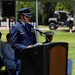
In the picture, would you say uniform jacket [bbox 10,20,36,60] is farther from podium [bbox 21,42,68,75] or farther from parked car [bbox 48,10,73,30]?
parked car [bbox 48,10,73,30]

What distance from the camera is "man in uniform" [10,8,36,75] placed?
5.94 metres

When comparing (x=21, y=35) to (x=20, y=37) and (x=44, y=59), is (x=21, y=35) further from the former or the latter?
(x=44, y=59)

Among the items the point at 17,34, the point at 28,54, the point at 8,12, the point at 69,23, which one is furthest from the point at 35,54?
the point at 69,23

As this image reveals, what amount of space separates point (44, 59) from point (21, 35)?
59 cm

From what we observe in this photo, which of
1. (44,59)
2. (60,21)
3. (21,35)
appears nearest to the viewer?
(44,59)

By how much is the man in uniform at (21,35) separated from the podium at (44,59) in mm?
207

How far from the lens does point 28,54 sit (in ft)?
18.6

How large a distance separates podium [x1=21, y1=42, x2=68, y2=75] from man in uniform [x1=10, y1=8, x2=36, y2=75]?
8.2 inches

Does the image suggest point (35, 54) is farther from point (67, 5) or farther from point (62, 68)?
point (67, 5)

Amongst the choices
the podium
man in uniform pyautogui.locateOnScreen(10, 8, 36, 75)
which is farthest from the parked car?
the podium

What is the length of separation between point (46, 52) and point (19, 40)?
0.55 metres

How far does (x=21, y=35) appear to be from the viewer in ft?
19.6

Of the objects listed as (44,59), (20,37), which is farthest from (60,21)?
(44,59)

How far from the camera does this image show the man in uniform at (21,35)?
594 centimetres
